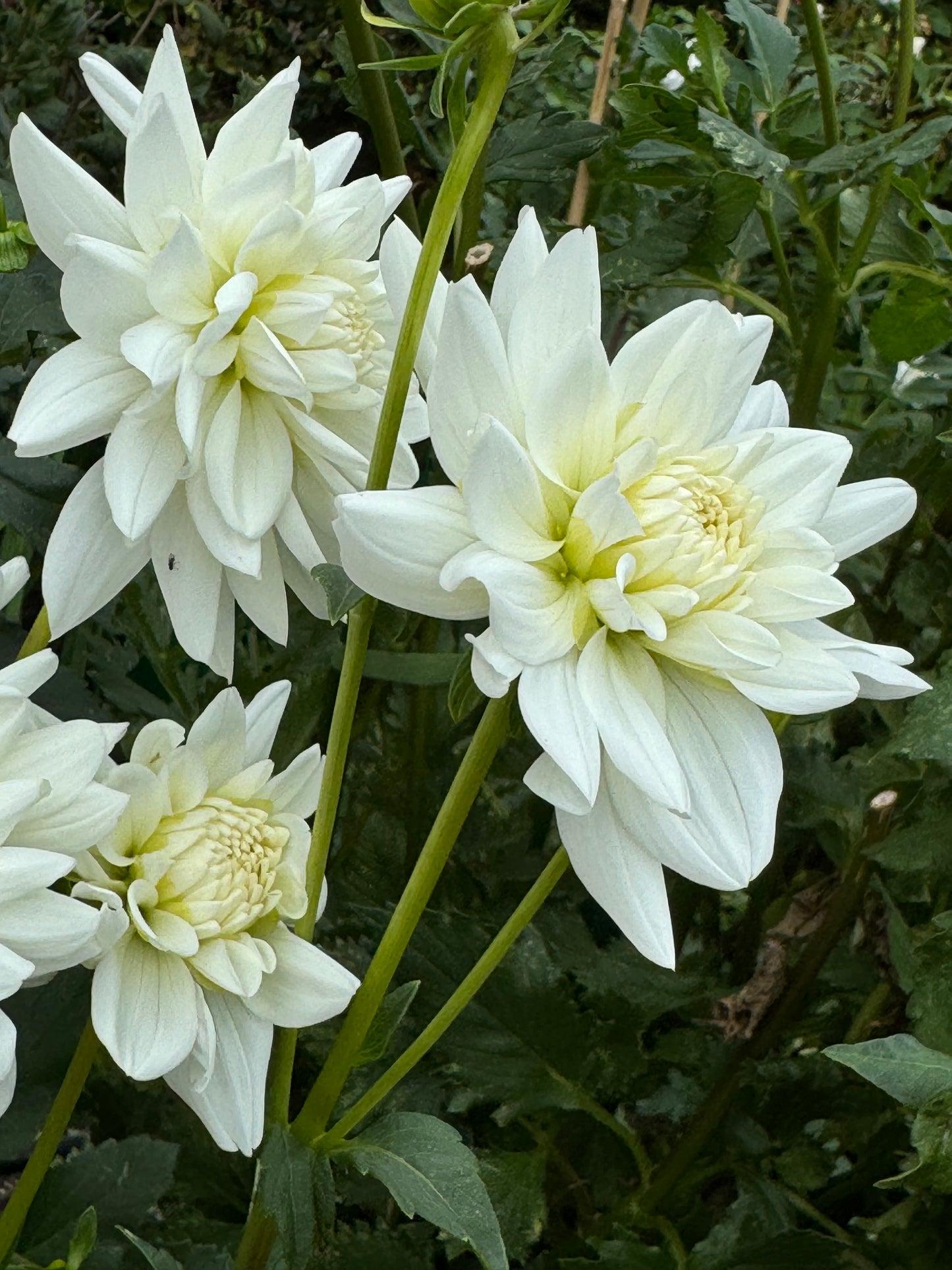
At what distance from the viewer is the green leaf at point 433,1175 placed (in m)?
0.40

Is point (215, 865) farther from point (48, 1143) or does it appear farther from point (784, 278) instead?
point (784, 278)

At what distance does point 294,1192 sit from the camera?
1.35 feet

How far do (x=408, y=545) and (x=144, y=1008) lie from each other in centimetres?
17

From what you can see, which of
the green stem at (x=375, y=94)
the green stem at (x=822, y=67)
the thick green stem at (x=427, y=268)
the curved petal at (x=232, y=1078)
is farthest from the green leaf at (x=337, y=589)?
the green stem at (x=822, y=67)

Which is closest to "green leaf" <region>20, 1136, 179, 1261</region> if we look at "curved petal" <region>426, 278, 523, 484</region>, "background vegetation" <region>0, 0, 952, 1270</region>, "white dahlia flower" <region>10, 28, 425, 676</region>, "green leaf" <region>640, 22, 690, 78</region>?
"background vegetation" <region>0, 0, 952, 1270</region>

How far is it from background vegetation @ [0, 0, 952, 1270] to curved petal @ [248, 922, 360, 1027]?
15cm

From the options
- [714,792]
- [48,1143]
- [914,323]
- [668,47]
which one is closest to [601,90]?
[668,47]

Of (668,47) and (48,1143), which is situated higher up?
(668,47)

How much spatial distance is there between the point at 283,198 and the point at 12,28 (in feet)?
1.81

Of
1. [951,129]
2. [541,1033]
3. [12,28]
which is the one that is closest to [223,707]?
[541,1033]

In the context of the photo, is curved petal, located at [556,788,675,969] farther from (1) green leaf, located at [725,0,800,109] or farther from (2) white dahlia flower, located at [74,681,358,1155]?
(1) green leaf, located at [725,0,800,109]

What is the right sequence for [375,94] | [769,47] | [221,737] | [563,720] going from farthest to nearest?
[769,47] → [375,94] → [221,737] → [563,720]

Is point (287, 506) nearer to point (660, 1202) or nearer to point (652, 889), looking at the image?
point (652, 889)

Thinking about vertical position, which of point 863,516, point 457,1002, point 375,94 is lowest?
point 457,1002
